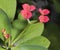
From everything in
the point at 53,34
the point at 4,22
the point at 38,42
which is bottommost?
the point at 53,34

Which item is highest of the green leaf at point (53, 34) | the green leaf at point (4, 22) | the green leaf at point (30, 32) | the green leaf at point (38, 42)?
the green leaf at point (4, 22)

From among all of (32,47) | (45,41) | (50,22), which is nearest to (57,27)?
(50,22)

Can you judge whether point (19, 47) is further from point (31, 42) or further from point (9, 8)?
point (9, 8)

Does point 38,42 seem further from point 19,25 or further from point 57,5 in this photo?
point 57,5

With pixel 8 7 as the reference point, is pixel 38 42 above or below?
below

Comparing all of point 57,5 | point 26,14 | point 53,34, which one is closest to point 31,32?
point 26,14

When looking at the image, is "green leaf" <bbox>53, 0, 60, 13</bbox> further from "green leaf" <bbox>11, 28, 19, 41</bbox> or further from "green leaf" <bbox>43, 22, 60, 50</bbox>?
"green leaf" <bbox>11, 28, 19, 41</bbox>

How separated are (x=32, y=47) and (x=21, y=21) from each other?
17 centimetres

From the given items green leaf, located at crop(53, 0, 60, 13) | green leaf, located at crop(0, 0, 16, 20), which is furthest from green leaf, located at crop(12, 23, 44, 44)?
green leaf, located at crop(53, 0, 60, 13)

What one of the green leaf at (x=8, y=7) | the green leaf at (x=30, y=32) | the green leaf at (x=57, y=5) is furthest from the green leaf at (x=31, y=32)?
the green leaf at (x=57, y=5)

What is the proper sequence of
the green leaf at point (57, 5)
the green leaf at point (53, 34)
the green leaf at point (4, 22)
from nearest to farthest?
the green leaf at point (4, 22)
the green leaf at point (53, 34)
the green leaf at point (57, 5)

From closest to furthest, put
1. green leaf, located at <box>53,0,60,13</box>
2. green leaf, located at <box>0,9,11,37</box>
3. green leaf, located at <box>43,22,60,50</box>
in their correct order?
green leaf, located at <box>0,9,11,37</box> → green leaf, located at <box>43,22,60,50</box> → green leaf, located at <box>53,0,60,13</box>

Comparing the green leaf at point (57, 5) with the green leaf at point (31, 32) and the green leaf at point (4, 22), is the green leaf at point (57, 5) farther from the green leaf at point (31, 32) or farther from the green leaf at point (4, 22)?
the green leaf at point (4, 22)

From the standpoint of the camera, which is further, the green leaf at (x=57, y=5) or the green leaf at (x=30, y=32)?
the green leaf at (x=57, y=5)
